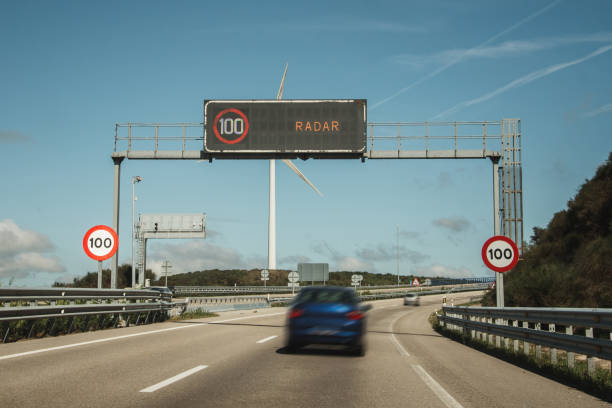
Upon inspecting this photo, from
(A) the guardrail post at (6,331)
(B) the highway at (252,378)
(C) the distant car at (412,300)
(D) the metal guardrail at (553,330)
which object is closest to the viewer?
(B) the highway at (252,378)

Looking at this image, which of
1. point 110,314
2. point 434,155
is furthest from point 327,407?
point 434,155

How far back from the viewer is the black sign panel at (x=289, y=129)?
22328 mm

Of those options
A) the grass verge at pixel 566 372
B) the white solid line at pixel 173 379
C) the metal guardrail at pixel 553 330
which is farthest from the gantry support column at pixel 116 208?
the grass verge at pixel 566 372

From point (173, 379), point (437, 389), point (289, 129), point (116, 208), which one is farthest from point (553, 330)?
point (116, 208)

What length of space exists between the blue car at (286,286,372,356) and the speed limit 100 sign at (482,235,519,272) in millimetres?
5821

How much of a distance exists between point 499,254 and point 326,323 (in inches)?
267

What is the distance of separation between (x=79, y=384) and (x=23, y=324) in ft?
23.3

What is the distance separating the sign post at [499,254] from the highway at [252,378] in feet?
10.9

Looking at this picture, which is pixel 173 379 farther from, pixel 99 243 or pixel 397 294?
pixel 397 294

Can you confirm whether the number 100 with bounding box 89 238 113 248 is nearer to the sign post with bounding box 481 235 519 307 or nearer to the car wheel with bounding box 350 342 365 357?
the car wheel with bounding box 350 342 365 357

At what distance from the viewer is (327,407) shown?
6422mm

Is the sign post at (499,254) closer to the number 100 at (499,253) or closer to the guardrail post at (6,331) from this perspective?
the number 100 at (499,253)

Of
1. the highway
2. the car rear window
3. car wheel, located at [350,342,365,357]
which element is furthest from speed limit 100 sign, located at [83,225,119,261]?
car wheel, located at [350,342,365,357]

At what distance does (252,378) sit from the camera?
846 cm
